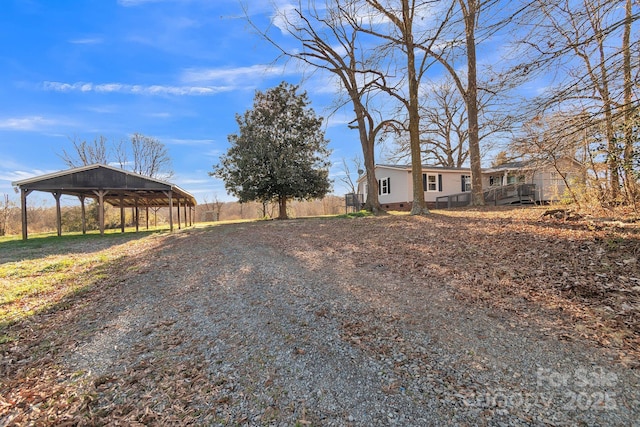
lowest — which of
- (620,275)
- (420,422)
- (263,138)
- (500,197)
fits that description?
(420,422)

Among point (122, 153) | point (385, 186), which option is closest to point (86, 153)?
point (122, 153)

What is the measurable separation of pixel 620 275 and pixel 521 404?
9.94 ft

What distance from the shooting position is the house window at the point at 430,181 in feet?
65.4

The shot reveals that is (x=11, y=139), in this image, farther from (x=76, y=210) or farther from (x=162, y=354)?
(x=162, y=354)

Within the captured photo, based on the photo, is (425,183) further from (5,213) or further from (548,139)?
(5,213)

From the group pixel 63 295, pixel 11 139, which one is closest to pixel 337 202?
pixel 11 139

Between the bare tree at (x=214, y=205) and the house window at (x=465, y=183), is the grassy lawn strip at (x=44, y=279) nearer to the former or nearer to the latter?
the house window at (x=465, y=183)

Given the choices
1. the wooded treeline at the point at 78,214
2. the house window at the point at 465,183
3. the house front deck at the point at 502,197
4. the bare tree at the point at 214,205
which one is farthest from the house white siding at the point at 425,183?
the bare tree at the point at 214,205

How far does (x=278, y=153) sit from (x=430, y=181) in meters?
10.8

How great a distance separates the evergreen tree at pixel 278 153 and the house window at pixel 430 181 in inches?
273

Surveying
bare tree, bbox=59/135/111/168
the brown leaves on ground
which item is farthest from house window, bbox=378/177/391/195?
bare tree, bbox=59/135/111/168

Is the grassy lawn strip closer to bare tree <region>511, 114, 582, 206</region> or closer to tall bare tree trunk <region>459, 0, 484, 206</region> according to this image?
→ bare tree <region>511, 114, 582, 206</region>

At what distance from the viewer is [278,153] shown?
17016 mm

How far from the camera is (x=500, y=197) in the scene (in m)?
18.4
